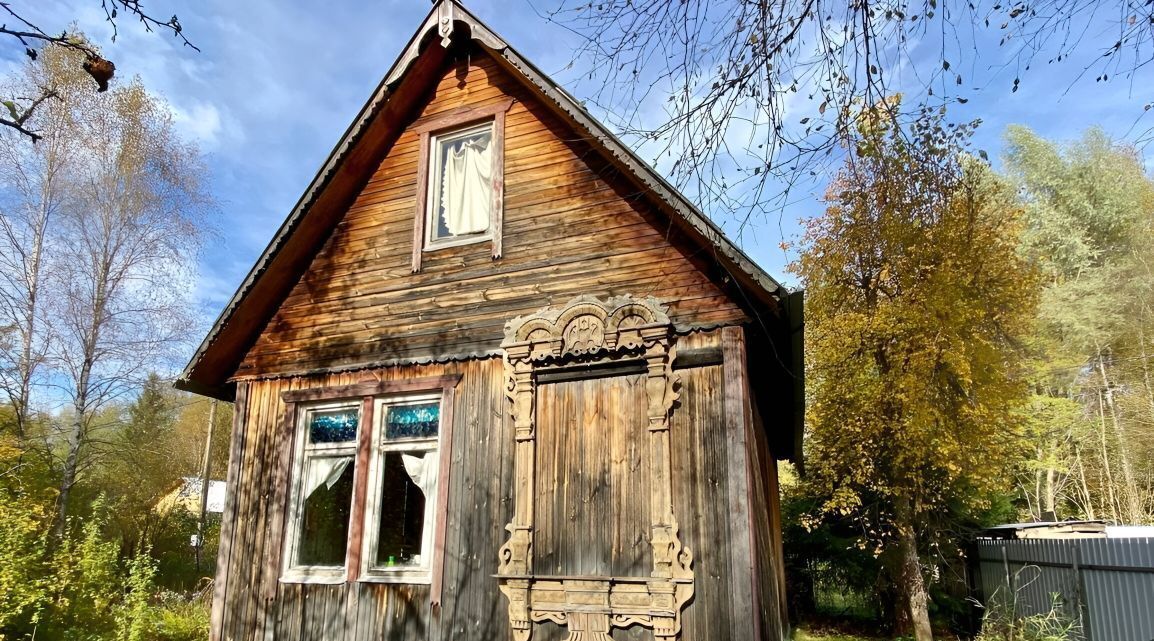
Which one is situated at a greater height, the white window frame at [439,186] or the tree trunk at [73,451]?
the white window frame at [439,186]

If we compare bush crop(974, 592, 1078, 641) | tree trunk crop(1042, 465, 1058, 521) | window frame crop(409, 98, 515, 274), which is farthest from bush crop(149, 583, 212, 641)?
tree trunk crop(1042, 465, 1058, 521)

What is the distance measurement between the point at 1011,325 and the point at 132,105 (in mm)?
26603

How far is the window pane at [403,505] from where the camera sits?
7.81m

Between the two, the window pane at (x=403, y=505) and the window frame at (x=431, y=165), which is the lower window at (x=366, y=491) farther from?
the window frame at (x=431, y=165)

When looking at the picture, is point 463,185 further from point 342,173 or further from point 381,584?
point 381,584

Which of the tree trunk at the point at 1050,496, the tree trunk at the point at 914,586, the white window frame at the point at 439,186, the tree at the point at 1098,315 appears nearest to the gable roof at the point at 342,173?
the white window frame at the point at 439,186

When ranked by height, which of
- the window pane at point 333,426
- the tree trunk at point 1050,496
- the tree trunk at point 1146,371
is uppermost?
the tree trunk at point 1146,371

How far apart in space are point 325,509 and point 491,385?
106 inches

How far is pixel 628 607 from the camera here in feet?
20.7

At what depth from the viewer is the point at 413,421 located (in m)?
8.09

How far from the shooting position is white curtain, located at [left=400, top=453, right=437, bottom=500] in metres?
7.76

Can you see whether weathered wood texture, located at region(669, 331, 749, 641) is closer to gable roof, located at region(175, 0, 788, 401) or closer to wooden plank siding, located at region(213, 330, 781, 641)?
wooden plank siding, located at region(213, 330, 781, 641)

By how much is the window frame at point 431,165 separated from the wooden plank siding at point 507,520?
4.87 ft

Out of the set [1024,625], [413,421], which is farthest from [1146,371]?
[413,421]
